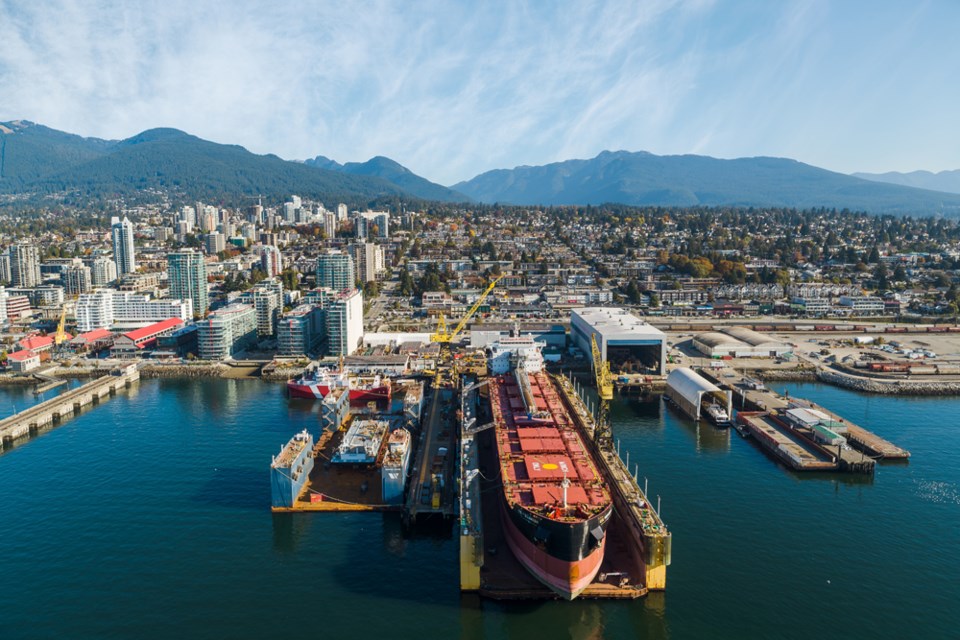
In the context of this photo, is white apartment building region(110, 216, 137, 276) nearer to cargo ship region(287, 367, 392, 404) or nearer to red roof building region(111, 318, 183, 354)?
red roof building region(111, 318, 183, 354)

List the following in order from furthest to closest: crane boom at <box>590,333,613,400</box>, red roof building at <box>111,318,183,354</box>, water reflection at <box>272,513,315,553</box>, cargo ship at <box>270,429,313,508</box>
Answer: red roof building at <box>111,318,183,354</box>
crane boom at <box>590,333,613,400</box>
cargo ship at <box>270,429,313,508</box>
water reflection at <box>272,513,315,553</box>

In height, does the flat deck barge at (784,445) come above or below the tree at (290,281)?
below

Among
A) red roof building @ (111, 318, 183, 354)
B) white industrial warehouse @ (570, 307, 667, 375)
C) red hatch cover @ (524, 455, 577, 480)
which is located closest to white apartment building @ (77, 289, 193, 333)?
red roof building @ (111, 318, 183, 354)

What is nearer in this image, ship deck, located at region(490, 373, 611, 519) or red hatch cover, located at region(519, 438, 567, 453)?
ship deck, located at region(490, 373, 611, 519)

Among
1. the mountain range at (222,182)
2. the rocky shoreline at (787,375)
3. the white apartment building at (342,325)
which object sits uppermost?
the mountain range at (222,182)

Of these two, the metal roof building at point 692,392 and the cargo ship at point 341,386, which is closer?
the metal roof building at point 692,392

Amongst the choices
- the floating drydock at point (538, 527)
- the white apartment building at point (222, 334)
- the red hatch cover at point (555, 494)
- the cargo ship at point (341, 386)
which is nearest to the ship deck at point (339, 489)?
the floating drydock at point (538, 527)

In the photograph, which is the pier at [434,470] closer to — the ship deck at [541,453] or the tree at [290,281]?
the ship deck at [541,453]
